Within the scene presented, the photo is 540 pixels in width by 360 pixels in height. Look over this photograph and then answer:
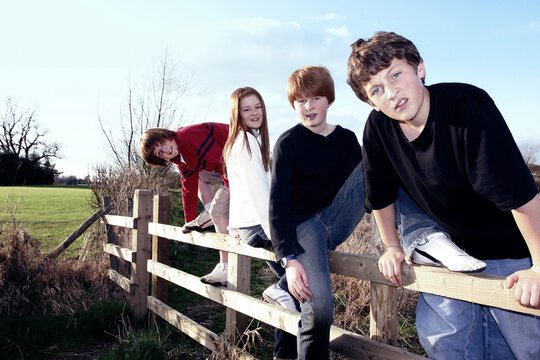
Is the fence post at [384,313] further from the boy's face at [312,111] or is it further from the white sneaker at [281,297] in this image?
the boy's face at [312,111]

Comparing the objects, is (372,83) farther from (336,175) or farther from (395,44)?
(336,175)

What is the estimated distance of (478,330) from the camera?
1838 mm

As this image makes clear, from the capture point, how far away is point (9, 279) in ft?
19.2

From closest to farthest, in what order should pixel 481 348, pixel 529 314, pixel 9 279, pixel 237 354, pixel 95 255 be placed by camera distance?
pixel 529 314
pixel 481 348
pixel 237 354
pixel 9 279
pixel 95 255

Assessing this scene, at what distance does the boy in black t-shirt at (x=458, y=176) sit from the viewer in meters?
1.57

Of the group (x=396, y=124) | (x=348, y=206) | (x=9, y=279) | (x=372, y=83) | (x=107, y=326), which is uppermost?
(x=372, y=83)

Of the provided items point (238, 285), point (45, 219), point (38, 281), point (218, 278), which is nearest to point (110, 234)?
point (38, 281)

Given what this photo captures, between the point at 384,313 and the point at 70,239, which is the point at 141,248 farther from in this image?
the point at 384,313

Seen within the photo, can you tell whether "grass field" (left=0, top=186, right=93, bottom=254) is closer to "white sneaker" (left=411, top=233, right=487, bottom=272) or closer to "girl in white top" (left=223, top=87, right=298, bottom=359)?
"girl in white top" (left=223, top=87, right=298, bottom=359)

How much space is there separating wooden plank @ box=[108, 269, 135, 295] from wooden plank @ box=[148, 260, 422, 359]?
152cm

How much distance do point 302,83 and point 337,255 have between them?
3.47 feet

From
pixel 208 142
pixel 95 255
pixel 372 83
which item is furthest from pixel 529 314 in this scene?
pixel 95 255

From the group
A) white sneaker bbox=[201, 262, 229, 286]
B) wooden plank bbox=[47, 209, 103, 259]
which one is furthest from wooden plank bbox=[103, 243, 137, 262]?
white sneaker bbox=[201, 262, 229, 286]

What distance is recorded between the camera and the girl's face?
3262 mm
